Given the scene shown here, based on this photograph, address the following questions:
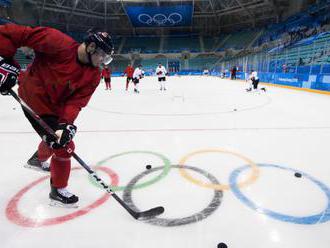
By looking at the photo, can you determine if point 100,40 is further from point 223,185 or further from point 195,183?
point 223,185

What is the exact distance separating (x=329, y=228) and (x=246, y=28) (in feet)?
136

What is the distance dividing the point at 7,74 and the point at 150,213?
1.55 m

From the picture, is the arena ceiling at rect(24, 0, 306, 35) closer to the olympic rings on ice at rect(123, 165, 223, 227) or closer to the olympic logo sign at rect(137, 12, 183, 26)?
the olympic logo sign at rect(137, 12, 183, 26)

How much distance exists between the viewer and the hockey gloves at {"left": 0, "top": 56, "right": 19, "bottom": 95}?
1702 millimetres

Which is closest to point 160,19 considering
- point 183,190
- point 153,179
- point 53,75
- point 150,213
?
point 153,179

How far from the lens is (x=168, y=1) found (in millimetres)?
32094

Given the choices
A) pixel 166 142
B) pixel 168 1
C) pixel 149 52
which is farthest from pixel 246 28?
pixel 166 142

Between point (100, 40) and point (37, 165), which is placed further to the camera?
point (37, 165)

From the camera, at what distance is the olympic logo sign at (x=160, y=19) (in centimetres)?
3538

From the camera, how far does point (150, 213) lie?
1789mm

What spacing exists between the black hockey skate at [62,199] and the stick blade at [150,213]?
593mm

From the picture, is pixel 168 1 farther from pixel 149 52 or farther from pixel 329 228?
pixel 329 228

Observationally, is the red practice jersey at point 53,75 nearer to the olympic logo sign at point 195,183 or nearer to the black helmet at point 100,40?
the black helmet at point 100,40

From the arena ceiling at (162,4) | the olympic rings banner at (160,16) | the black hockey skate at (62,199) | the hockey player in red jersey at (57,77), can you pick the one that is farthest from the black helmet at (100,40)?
the olympic rings banner at (160,16)
